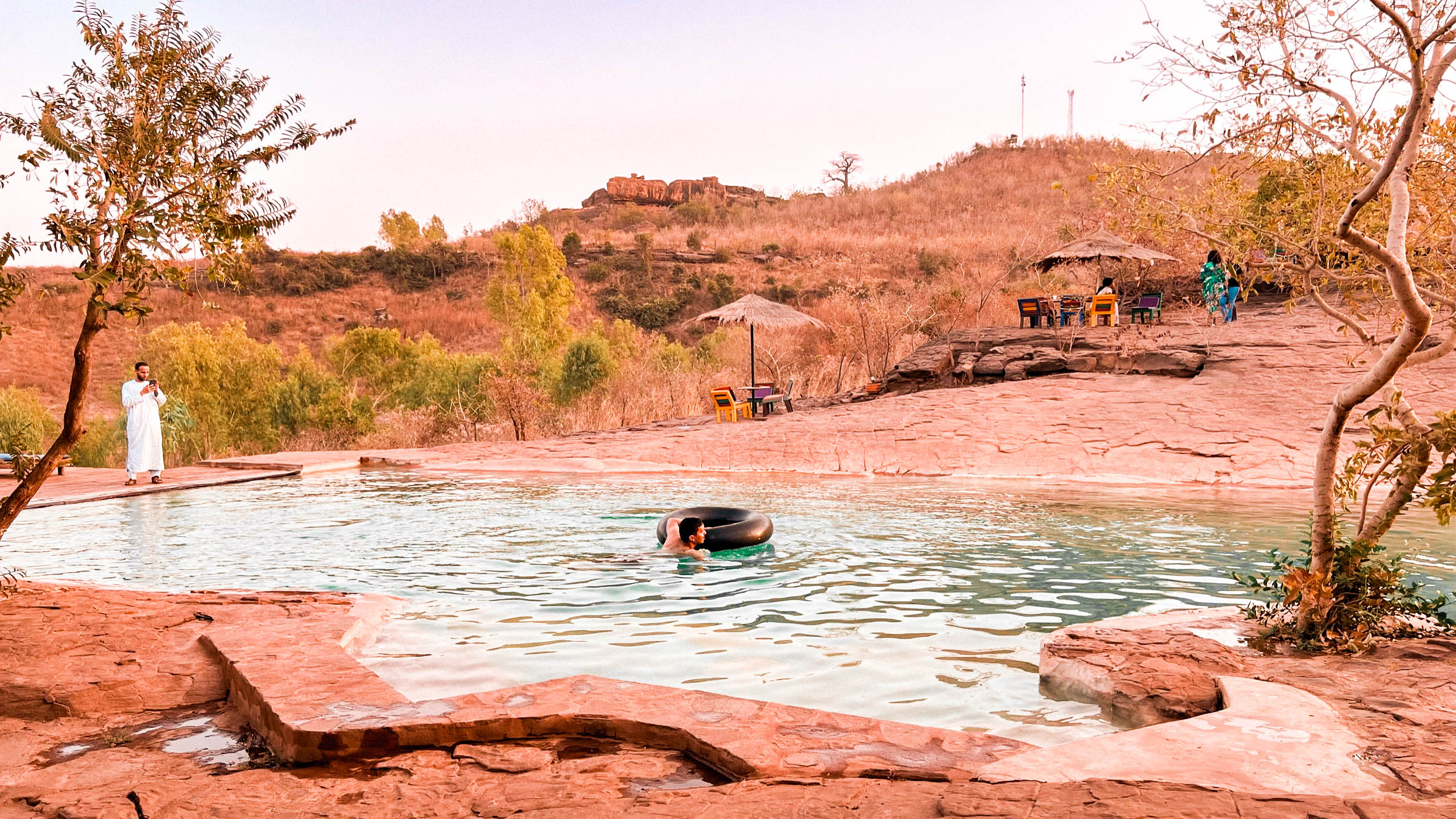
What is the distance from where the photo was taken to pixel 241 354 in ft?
58.6

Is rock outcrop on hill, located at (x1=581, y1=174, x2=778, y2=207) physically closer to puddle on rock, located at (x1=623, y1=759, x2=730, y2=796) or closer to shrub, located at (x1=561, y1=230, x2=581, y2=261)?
shrub, located at (x1=561, y1=230, x2=581, y2=261)

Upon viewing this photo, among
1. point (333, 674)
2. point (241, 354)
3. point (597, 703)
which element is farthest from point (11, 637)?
point (241, 354)

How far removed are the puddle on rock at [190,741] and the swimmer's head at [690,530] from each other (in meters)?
4.20

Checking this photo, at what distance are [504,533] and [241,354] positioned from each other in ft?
37.3

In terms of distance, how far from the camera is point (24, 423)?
52.4ft

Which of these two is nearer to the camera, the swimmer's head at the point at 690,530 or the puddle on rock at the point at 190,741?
the puddle on rock at the point at 190,741

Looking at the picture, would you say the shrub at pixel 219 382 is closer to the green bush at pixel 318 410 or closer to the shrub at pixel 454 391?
the green bush at pixel 318 410

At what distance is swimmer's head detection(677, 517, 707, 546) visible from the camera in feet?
25.3

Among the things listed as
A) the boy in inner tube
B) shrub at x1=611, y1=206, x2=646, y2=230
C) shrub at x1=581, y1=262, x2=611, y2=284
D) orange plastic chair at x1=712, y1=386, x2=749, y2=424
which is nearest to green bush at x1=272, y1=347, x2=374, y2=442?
orange plastic chair at x1=712, y1=386, x2=749, y2=424

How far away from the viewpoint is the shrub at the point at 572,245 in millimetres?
42844

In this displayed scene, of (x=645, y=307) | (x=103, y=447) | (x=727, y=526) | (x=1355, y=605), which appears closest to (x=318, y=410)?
(x=103, y=447)

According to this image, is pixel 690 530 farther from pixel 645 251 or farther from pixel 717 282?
pixel 645 251

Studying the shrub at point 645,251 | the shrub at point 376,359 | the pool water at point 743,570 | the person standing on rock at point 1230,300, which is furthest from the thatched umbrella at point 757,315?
the shrub at point 645,251

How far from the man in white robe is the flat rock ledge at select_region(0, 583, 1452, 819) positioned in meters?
8.48
